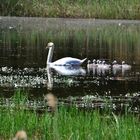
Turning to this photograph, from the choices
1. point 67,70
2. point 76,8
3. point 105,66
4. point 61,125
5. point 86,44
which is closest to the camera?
point 61,125

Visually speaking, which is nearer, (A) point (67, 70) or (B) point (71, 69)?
(A) point (67, 70)

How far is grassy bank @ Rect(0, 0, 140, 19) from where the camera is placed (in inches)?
2037

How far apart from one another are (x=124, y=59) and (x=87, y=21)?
28.7 meters

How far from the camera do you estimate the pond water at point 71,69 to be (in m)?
15.0

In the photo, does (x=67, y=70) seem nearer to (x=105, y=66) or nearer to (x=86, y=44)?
(x=105, y=66)


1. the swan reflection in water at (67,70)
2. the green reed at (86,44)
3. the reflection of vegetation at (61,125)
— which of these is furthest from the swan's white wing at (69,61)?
the reflection of vegetation at (61,125)

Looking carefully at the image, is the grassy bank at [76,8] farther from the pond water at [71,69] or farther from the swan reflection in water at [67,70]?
the swan reflection in water at [67,70]

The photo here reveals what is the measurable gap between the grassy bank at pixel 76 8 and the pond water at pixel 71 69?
910 cm

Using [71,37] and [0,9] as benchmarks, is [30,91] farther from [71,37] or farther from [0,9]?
[0,9]

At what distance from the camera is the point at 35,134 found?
916cm

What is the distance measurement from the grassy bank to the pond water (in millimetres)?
9099

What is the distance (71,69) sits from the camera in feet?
67.6

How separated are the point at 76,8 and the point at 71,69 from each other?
32.3m

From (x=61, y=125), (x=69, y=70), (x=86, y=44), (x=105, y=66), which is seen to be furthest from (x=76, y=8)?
(x=61, y=125)
